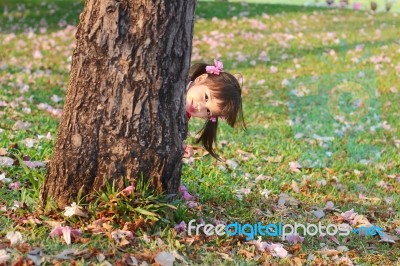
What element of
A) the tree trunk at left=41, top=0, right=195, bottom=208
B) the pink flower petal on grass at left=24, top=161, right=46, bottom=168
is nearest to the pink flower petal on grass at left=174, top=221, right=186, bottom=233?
the tree trunk at left=41, top=0, right=195, bottom=208

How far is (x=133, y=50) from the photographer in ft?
13.3

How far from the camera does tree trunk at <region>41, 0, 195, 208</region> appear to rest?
4.04 meters

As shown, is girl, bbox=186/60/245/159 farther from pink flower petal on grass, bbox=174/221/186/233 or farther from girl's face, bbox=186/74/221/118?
pink flower petal on grass, bbox=174/221/186/233

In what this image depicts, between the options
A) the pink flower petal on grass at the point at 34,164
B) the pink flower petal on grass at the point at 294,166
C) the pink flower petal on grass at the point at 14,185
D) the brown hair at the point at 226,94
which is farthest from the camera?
the pink flower petal on grass at the point at 294,166

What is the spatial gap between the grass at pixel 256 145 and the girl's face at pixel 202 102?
63cm

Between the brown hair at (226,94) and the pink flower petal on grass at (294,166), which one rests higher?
the brown hair at (226,94)

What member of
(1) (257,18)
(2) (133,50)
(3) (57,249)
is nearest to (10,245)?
(3) (57,249)

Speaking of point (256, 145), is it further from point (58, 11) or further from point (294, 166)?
point (58, 11)

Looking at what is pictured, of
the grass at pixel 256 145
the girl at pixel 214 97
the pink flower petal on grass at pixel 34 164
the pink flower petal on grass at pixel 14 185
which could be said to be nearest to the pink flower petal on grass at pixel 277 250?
the grass at pixel 256 145

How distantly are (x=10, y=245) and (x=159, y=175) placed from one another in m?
1.01

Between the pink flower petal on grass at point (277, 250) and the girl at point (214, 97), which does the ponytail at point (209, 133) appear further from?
the pink flower petal on grass at point (277, 250)

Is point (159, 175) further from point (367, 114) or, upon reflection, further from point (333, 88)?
point (333, 88)

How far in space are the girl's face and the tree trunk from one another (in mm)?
876

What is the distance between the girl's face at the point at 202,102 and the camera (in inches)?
201
